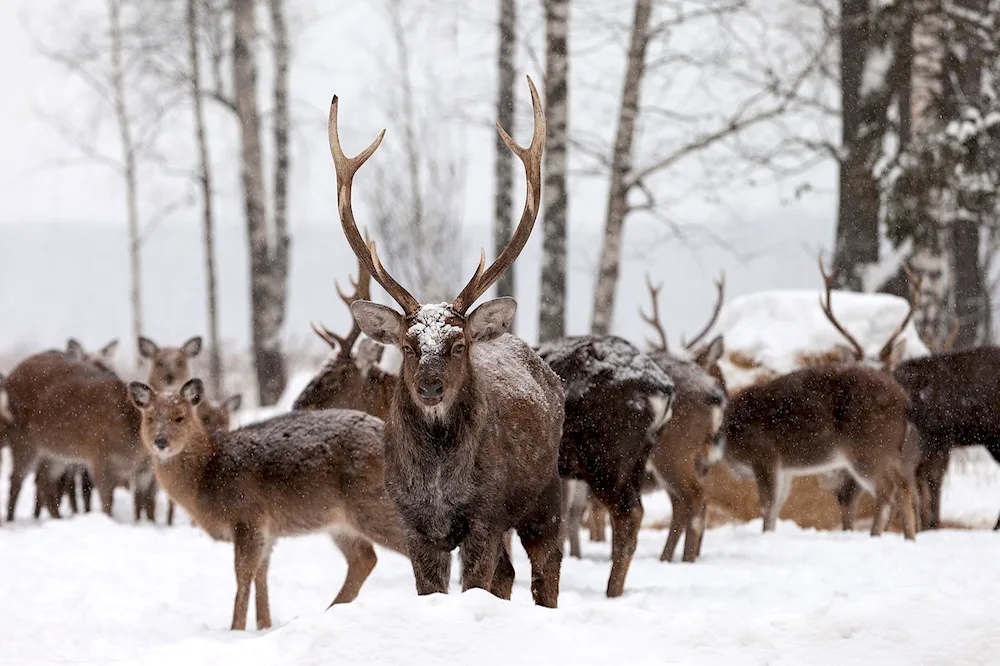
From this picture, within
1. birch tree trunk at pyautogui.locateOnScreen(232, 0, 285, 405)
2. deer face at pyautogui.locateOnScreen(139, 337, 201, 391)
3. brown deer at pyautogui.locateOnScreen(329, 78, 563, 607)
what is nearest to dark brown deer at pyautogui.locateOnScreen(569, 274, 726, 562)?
brown deer at pyautogui.locateOnScreen(329, 78, 563, 607)

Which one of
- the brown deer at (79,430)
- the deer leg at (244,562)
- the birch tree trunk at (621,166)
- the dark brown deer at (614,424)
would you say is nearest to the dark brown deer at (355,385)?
the dark brown deer at (614,424)

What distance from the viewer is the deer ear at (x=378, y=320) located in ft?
15.9

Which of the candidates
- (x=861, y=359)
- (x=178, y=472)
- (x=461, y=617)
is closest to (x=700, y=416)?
(x=861, y=359)

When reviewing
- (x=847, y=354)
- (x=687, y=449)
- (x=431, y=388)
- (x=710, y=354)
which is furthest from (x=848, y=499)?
(x=431, y=388)

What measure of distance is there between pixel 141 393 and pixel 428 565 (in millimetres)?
3287

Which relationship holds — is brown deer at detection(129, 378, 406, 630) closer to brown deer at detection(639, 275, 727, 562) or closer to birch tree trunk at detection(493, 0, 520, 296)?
brown deer at detection(639, 275, 727, 562)

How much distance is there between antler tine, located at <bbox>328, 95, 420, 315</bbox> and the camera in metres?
4.90

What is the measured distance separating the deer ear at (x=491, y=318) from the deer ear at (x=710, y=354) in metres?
5.84

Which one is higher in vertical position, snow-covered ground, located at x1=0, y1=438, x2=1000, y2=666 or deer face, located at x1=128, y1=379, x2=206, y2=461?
deer face, located at x1=128, y1=379, x2=206, y2=461

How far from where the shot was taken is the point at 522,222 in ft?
17.1

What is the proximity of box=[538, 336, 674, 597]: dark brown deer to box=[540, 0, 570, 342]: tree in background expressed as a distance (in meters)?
6.00

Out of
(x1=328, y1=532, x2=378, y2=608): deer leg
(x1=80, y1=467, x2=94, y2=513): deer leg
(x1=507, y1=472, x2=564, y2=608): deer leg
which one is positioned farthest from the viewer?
(x1=80, y1=467, x2=94, y2=513): deer leg

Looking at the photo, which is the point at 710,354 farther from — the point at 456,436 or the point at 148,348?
the point at 456,436

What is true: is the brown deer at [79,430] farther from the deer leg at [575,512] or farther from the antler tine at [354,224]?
the antler tine at [354,224]
